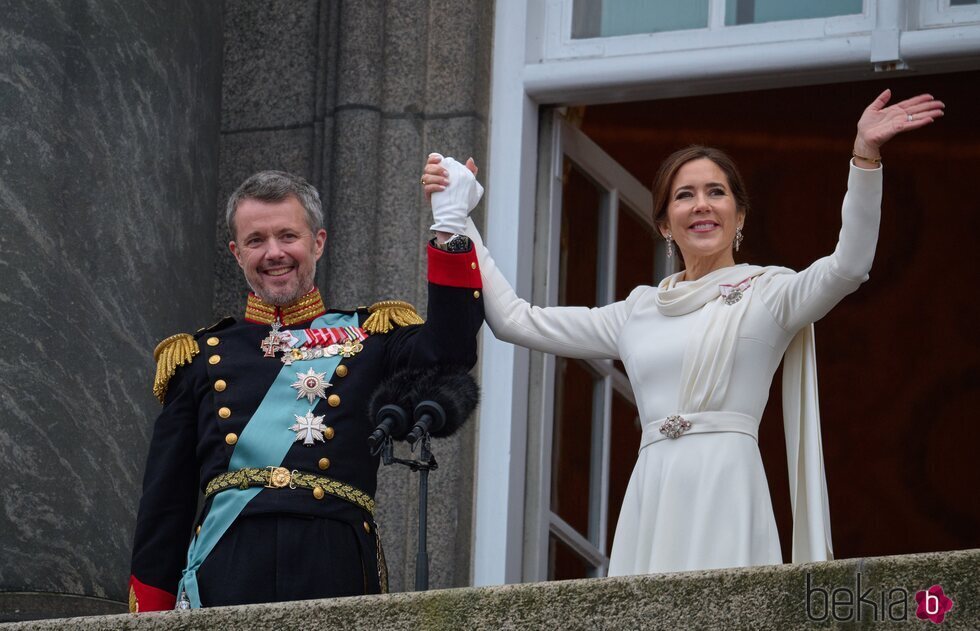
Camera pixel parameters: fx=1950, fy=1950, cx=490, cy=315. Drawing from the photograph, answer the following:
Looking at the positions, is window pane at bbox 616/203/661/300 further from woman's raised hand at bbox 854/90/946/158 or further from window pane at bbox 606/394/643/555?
woman's raised hand at bbox 854/90/946/158

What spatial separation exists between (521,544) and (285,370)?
1708 millimetres

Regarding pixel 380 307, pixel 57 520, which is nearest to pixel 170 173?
pixel 57 520

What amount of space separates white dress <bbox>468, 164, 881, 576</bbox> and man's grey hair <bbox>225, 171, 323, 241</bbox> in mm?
773

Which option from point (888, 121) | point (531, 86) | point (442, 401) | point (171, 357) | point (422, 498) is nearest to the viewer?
point (422, 498)

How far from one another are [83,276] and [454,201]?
146 cm

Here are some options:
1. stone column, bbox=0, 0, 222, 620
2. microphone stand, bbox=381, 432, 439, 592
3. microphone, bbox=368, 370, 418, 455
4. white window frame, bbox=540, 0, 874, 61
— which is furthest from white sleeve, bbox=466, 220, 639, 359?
white window frame, bbox=540, 0, 874, 61

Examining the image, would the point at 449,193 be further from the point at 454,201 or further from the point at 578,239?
the point at 578,239

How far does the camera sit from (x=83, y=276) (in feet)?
17.5

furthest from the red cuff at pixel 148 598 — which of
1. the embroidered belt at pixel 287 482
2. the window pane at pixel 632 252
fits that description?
the window pane at pixel 632 252

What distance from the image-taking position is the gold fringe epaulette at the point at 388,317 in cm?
440

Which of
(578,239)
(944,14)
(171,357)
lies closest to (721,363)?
(171,357)

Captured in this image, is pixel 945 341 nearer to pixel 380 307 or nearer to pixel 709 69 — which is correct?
pixel 709 69

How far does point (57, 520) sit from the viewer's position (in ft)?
16.8

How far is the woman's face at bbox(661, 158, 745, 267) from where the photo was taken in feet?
14.7
